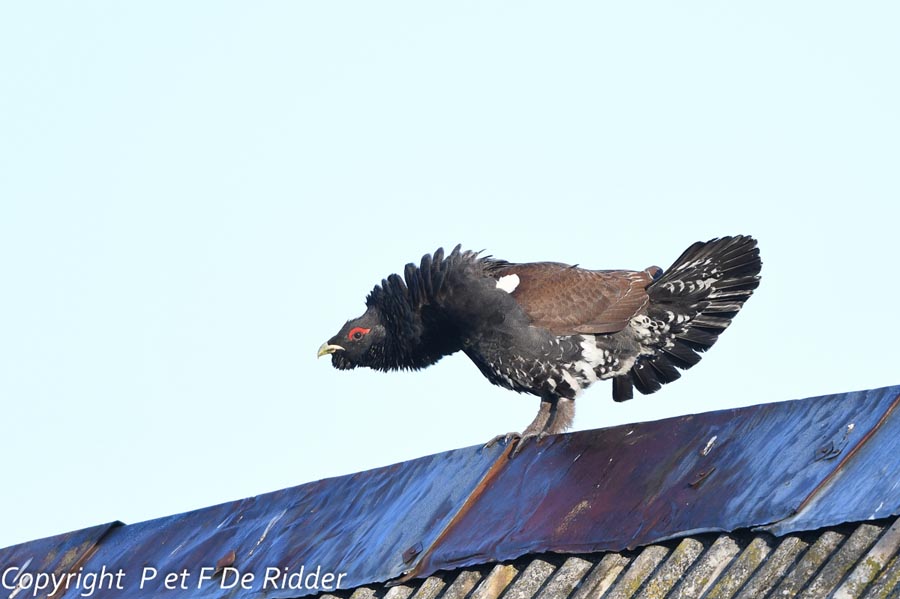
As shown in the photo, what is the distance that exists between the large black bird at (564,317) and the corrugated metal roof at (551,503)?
1702 mm

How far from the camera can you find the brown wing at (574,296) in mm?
9594

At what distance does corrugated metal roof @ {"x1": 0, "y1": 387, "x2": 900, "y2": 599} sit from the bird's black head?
2.16m

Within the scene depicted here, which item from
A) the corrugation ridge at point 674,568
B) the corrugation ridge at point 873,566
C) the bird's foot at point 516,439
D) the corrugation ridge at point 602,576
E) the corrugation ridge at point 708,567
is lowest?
the corrugation ridge at point 873,566

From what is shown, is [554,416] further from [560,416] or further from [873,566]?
[873,566]

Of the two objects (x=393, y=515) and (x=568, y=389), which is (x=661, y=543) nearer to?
(x=393, y=515)

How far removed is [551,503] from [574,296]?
3103mm

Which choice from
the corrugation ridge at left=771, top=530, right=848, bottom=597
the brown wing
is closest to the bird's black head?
the brown wing

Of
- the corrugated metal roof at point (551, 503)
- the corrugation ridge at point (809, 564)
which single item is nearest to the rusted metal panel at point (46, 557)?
the corrugated metal roof at point (551, 503)

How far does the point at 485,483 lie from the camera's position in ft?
24.6

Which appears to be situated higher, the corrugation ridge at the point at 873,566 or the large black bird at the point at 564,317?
the large black bird at the point at 564,317

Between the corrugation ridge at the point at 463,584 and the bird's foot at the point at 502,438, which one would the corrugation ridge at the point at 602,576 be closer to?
the corrugation ridge at the point at 463,584

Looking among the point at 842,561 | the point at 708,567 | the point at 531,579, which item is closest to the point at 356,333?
the point at 531,579

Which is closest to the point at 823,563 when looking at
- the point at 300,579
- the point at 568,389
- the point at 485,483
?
the point at 485,483

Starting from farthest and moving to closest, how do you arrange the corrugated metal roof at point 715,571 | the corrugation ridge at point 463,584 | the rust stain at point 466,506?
the rust stain at point 466,506
the corrugation ridge at point 463,584
the corrugated metal roof at point 715,571
